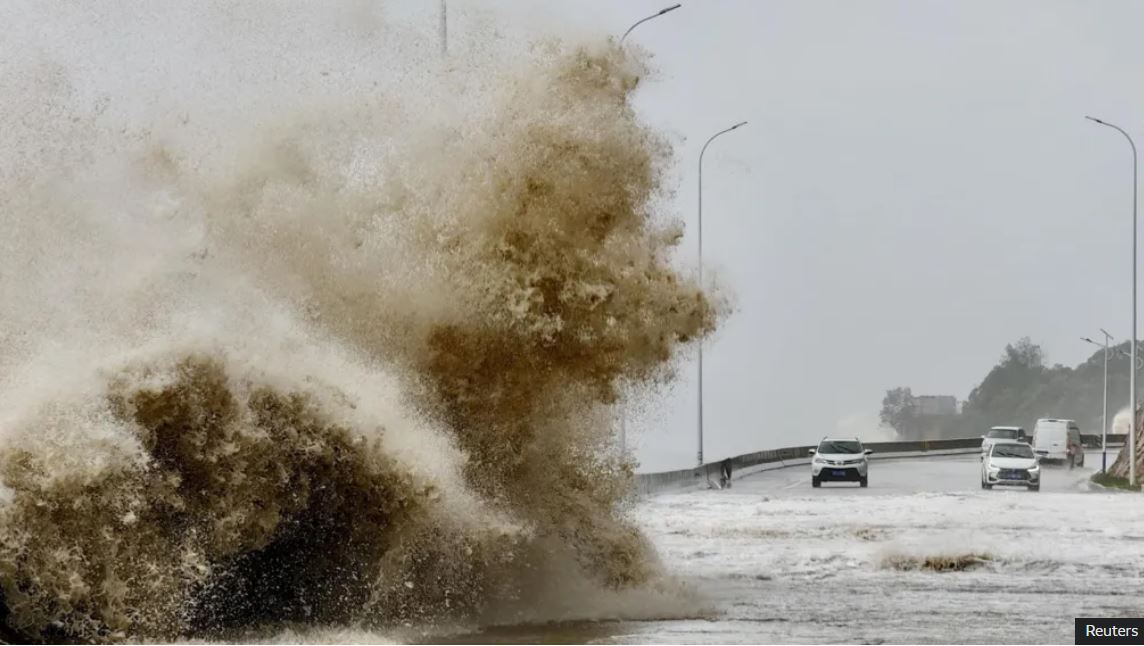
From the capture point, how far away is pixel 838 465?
58.2m

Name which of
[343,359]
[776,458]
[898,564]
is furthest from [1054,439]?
[343,359]

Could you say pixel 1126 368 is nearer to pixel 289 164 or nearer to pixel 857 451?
pixel 857 451

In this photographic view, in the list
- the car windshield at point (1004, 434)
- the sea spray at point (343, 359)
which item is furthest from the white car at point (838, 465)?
the sea spray at point (343, 359)

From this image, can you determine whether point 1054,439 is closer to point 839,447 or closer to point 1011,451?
point 839,447

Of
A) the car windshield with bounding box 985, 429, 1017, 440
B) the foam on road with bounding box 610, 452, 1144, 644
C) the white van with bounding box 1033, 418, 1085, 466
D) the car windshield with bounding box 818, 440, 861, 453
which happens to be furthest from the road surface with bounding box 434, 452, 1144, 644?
the white van with bounding box 1033, 418, 1085, 466

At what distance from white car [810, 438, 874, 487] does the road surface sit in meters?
11.0

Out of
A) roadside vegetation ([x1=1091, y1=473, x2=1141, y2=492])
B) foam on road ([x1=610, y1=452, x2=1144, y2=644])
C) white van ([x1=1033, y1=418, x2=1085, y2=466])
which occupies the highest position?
white van ([x1=1033, y1=418, x2=1085, y2=466])

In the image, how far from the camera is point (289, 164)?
20219 mm

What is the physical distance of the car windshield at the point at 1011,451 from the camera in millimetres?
55094

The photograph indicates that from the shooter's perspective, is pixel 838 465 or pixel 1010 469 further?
pixel 838 465

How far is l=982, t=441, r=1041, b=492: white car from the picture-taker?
53.5 meters

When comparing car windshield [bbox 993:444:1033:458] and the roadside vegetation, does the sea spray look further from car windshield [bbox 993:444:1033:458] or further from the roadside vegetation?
the roadside vegetation

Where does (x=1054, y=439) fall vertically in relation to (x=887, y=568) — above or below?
above

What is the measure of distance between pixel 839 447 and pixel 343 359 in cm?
4324
